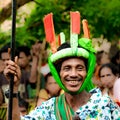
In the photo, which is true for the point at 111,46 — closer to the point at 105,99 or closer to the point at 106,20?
the point at 106,20

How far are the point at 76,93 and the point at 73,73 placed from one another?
0.57 ft

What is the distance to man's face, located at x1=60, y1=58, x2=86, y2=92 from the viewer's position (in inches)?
233

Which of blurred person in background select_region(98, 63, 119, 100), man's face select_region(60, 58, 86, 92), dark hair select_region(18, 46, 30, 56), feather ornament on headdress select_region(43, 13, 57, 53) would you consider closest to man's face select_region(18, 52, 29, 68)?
dark hair select_region(18, 46, 30, 56)

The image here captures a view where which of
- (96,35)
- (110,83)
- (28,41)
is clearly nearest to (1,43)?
(28,41)

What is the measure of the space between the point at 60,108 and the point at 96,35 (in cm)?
490

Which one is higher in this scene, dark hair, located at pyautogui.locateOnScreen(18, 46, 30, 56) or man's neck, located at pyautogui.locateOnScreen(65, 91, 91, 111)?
dark hair, located at pyautogui.locateOnScreen(18, 46, 30, 56)

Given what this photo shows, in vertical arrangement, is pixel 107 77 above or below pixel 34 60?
below

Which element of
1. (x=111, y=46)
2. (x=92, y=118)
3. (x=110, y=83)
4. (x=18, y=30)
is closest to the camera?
(x=92, y=118)

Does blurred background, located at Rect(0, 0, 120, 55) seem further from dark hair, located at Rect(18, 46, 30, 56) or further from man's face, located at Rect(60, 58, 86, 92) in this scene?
man's face, located at Rect(60, 58, 86, 92)

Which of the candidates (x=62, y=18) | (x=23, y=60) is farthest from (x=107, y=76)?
(x=23, y=60)

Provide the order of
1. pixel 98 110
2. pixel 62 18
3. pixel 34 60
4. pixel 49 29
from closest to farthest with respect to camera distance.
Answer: pixel 98 110 < pixel 49 29 < pixel 62 18 < pixel 34 60

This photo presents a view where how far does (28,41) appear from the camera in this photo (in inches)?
444

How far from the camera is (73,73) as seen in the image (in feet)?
19.4

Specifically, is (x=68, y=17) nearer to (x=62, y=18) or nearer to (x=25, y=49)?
(x=62, y=18)
